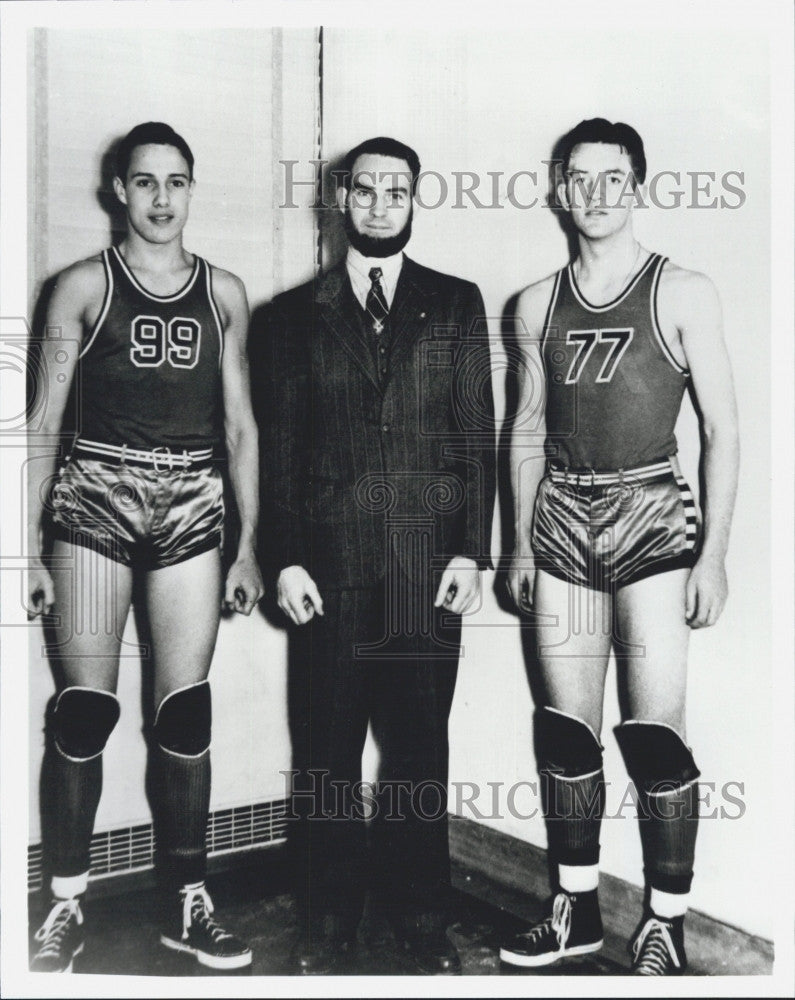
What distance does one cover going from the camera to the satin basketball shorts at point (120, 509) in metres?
2.35

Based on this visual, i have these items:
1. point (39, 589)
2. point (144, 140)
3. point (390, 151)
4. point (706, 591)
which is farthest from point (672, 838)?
point (144, 140)

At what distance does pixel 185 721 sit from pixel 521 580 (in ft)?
2.88

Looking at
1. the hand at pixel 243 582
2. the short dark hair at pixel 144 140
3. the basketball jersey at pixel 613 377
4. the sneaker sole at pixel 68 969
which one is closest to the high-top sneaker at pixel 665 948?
the basketball jersey at pixel 613 377

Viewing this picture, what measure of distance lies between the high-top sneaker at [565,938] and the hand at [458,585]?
735 mm

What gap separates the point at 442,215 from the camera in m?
2.33

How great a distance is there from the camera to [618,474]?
2250 mm

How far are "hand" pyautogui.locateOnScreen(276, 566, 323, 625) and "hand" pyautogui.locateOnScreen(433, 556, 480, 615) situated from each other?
29 cm

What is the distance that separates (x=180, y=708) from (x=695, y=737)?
3.97 feet

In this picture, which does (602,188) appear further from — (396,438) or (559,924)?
(559,924)

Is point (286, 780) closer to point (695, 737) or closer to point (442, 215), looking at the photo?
point (695, 737)

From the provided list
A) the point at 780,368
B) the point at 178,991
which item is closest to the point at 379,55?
the point at 780,368

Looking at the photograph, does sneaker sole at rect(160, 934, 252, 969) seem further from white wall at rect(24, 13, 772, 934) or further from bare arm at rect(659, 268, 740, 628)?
bare arm at rect(659, 268, 740, 628)

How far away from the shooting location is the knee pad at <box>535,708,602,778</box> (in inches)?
90.7

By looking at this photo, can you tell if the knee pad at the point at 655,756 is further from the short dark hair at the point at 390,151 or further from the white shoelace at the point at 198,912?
the short dark hair at the point at 390,151
